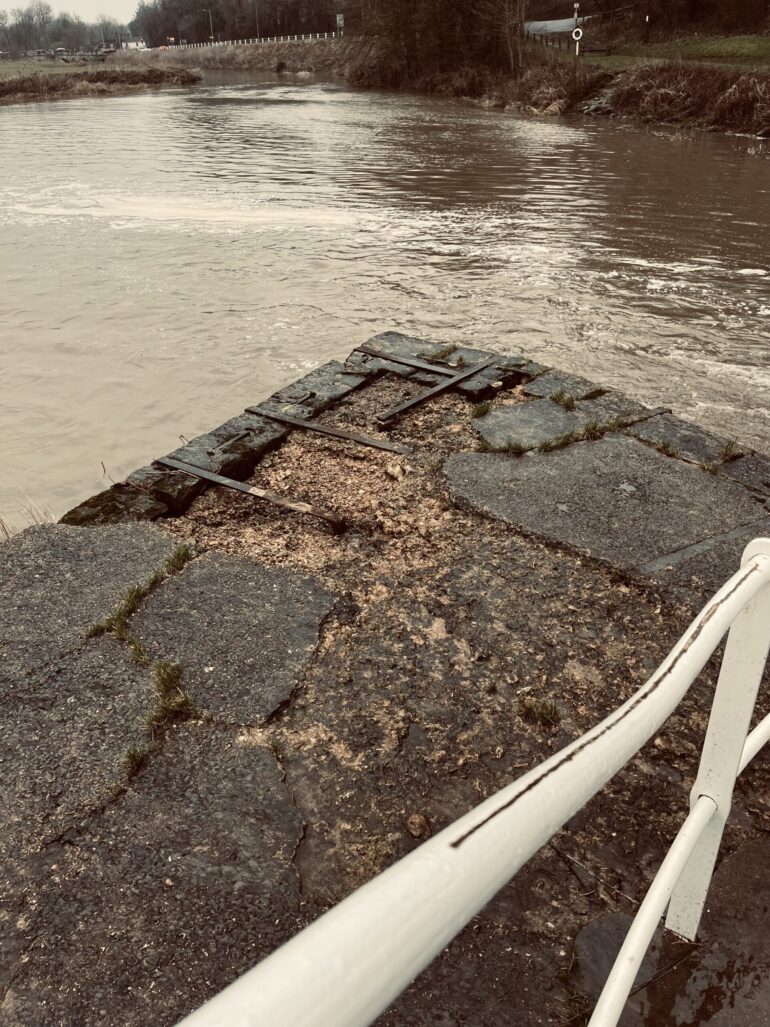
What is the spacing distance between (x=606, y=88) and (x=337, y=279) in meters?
25.7

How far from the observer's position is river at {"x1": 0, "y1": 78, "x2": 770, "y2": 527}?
6535 millimetres

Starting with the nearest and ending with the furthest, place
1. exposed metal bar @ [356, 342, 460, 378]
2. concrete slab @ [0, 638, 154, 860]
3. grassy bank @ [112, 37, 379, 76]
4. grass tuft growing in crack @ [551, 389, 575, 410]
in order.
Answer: concrete slab @ [0, 638, 154, 860] → grass tuft growing in crack @ [551, 389, 575, 410] → exposed metal bar @ [356, 342, 460, 378] → grassy bank @ [112, 37, 379, 76]

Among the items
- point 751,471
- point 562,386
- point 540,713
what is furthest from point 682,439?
point 540,713

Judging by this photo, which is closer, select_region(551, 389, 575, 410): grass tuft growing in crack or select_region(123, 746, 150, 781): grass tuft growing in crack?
select_region(123, 746, 150, 781): grass tuft growing in crack

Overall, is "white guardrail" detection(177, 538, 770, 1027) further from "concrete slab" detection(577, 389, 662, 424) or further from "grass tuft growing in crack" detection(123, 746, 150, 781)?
"concrete slab" detection(577, 389, 662, 424)

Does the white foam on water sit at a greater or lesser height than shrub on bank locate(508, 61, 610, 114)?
lesser

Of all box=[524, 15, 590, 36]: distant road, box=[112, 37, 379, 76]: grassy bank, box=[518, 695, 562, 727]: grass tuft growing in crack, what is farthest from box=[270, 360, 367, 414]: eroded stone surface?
box=[112, 37, 379, 76]: grassy bank

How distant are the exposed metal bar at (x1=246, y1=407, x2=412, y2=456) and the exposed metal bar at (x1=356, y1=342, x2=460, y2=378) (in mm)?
1163

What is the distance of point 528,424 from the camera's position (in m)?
4.64

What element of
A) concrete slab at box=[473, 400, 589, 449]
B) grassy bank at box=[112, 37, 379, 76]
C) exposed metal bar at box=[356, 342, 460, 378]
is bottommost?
concrete slab at box=[473, 400, 589, 449]

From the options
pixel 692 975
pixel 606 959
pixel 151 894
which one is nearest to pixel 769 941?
pixel 692 975

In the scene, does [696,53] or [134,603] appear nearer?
[134,603]

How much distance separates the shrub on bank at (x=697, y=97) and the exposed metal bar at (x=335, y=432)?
22202 mm

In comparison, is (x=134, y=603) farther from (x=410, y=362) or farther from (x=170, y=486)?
(x=410, y=362)
